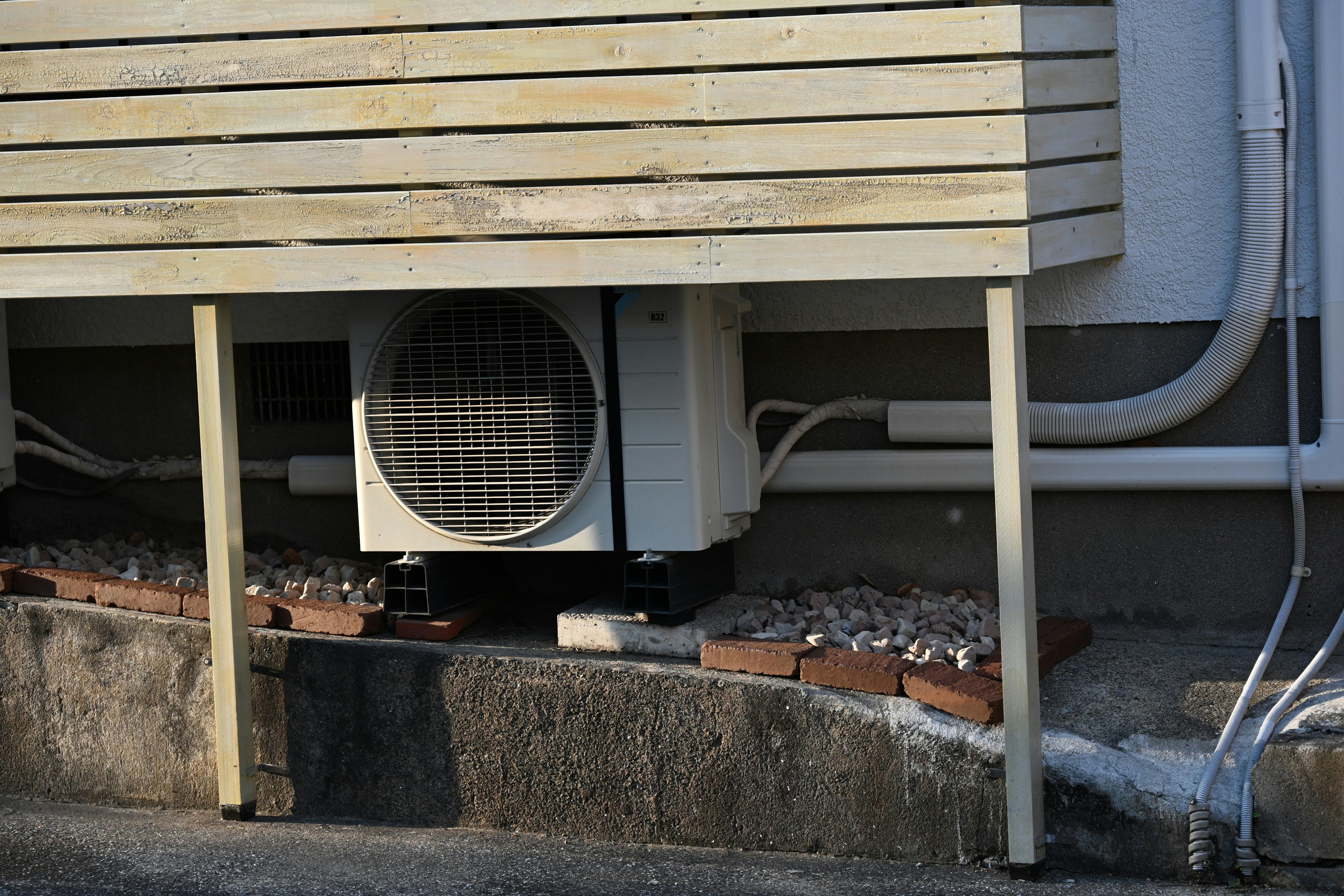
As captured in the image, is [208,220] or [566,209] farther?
[208,220]

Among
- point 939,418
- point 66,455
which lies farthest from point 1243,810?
point 66,455

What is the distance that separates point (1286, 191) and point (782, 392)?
1.70 m

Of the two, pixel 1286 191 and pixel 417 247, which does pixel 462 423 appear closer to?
pixel 417 247

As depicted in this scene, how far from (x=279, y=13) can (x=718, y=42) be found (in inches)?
49.1

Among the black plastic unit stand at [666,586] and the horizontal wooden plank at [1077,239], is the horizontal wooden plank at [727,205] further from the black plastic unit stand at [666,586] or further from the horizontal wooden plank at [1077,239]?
the black plastic unit stand at [666,586]

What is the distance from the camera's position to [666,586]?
13.8ft

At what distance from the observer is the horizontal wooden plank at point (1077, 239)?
360cm

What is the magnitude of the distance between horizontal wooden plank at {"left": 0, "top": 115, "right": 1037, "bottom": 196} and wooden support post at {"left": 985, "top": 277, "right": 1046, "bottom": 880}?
0.39m

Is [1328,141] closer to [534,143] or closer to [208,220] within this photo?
[534,143]

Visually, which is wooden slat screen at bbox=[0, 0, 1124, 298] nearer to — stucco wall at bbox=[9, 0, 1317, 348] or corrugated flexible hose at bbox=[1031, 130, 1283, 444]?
stucco wall at bbox=[9, 0, 1317, 348]

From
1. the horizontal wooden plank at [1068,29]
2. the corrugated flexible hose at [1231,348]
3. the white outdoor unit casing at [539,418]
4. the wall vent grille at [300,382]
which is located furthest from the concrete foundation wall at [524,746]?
the horizontal wooden plank at [1068,29]

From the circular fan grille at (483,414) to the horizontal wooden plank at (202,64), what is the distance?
2.46ft

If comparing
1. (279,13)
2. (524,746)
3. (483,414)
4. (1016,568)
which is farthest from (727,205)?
(524,746)

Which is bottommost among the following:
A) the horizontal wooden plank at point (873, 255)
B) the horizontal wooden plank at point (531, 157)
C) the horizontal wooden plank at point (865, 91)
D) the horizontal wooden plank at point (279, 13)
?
the horizontal wooden plank at point (873, 255)
